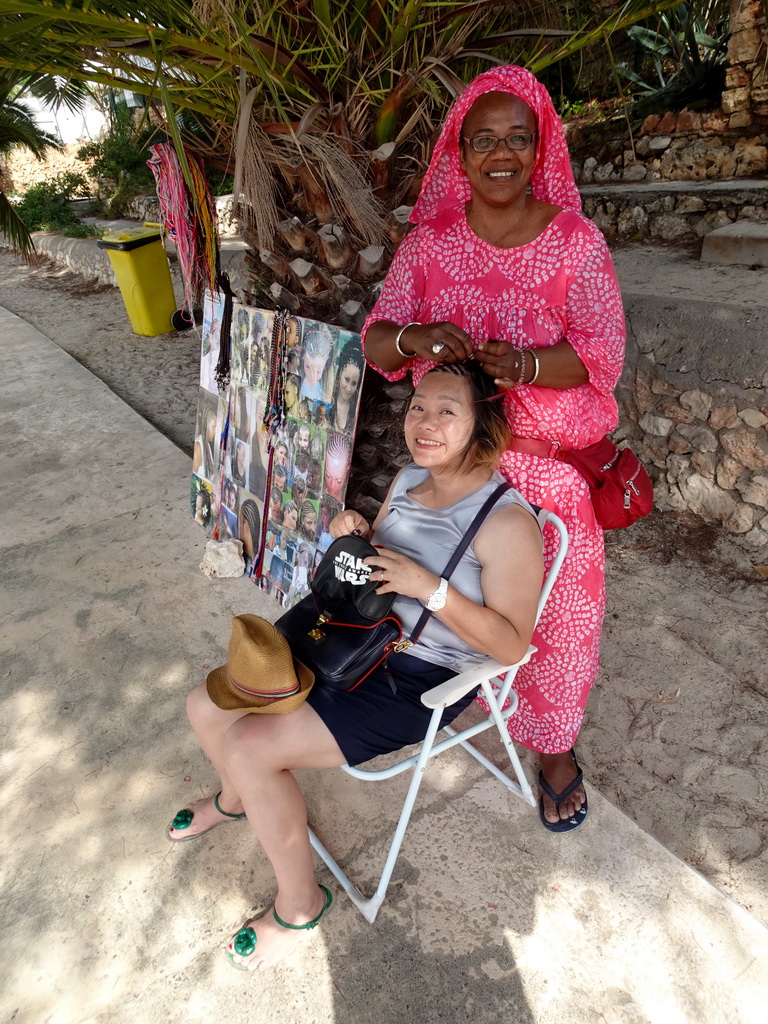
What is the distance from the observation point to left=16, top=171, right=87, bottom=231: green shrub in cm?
1252

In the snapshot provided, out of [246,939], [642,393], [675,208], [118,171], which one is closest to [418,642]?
[246,939]

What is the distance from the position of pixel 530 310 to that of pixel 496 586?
2.43 ft

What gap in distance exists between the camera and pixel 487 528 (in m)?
1.69

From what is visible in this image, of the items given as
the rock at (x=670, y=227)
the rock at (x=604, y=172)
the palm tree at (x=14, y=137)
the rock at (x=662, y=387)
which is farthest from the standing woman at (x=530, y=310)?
the rock at (x=604, y=172)

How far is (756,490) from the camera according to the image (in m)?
3.40

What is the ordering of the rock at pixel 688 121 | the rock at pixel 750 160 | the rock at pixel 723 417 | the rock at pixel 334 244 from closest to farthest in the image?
the rock at pixel 334 244
the rock at pixel 723 417
the rock at pixel 750 160
the rock at pixel 688 121

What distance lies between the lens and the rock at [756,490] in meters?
3.37

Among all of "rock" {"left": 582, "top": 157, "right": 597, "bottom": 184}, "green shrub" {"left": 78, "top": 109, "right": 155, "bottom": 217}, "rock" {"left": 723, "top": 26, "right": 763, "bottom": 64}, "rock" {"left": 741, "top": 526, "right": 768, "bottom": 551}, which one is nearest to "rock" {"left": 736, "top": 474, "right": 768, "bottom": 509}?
"rock" {"left": 741, "top": 526, "right": 768, "bottom": 551}

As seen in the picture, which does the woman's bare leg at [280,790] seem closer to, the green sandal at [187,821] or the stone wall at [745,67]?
the green sandal at [187,821]

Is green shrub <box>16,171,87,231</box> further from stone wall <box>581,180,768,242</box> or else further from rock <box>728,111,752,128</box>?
rock <box>728,111,752,128</box>

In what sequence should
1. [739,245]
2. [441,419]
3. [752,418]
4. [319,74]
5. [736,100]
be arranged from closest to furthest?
[441,419] → [319,74] → [752,418] → [739,245] → [736,100]

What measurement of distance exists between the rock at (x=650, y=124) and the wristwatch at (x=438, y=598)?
7.11 m

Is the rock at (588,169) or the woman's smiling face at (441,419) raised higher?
the rock at (588,169)

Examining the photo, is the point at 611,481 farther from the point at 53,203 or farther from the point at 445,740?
the point at 53,203
